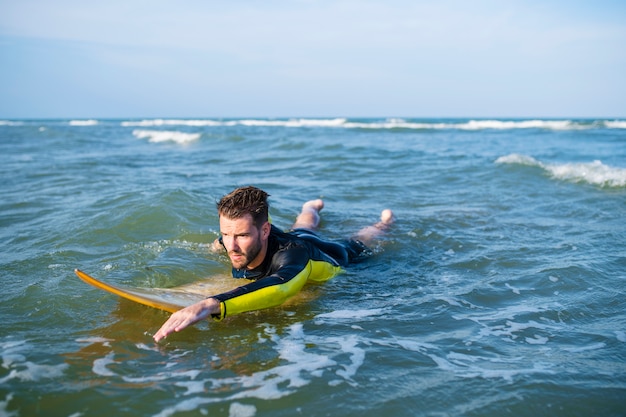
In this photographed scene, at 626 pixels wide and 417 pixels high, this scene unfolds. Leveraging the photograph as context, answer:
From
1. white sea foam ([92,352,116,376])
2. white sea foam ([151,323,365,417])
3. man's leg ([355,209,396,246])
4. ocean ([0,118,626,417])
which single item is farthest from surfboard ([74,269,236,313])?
man's leg ([355,209,396,246])

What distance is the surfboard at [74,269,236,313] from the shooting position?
12.8 ft

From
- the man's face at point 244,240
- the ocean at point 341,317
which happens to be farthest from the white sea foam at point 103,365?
the man's face at point 244,240

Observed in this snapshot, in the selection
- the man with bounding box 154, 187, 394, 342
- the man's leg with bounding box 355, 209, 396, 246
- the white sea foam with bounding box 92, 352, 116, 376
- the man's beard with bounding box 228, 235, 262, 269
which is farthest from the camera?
the man's leg with bounding box 355, 209, 396, 246

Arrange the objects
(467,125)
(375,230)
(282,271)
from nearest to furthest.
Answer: (282,271)
(375,230)
(467,125)

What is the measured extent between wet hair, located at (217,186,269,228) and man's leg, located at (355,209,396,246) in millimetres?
2662

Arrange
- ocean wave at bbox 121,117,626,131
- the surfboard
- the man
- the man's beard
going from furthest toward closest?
ocean wave at bbox 121,117,626,131 < the man's beard < the surfboard < the man

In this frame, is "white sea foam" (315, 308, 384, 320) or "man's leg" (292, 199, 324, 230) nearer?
"white sea foam" (315, 308, 384, 320)

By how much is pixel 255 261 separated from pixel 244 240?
35 centimetres

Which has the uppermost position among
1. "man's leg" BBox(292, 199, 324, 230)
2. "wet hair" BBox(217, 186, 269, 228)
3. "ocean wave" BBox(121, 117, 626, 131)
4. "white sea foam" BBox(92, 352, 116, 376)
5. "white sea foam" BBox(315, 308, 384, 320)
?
"ocean wave" BBox(121, 117, 626, 131)

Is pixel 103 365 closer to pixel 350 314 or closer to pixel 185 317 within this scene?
pixel 185 317

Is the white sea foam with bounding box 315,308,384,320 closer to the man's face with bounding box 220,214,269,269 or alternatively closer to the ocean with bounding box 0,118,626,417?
the ocean with bounding box 0,118,626,417

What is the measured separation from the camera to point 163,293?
434 centimetres

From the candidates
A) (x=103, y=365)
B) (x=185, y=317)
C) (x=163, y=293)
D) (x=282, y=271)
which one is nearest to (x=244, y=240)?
(x=282, y=271)

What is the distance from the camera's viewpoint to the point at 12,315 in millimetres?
4059
